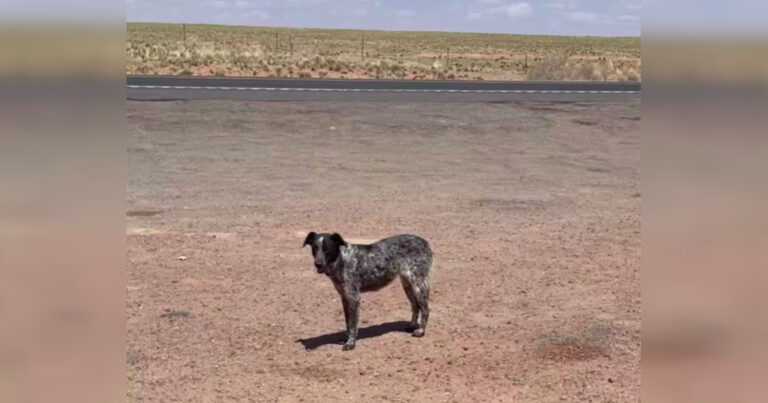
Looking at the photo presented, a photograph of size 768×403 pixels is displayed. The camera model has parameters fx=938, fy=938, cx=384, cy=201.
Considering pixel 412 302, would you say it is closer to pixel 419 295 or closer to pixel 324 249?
pixel 419 295

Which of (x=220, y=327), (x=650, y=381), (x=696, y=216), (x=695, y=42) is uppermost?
(x=695, y=42)

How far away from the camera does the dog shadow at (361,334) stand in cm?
932

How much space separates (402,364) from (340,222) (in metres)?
6.59

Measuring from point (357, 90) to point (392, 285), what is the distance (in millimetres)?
28294

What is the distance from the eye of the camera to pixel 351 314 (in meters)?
8.98

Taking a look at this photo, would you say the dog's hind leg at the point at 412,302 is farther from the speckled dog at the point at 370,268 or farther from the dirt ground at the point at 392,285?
the dirt ground at the point at 392,285

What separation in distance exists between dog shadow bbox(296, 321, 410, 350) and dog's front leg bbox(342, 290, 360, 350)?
0.26m

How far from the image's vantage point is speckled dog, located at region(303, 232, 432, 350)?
8719mm

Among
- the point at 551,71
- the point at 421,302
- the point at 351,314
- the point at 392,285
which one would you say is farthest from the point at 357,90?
the point at 351,314

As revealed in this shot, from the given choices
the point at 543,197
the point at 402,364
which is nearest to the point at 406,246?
the point at 402,364

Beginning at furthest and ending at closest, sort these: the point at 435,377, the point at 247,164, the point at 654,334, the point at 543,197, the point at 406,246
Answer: the point at 247,164 → the point at 543,197 → the point at 406,246 → the point at 435,377 → the point at 654,334

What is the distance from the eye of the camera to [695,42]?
145 cm

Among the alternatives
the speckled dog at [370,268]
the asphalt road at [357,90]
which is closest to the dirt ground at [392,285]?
the speckled dog at [370,268]

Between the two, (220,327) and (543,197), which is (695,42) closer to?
(220,327)
